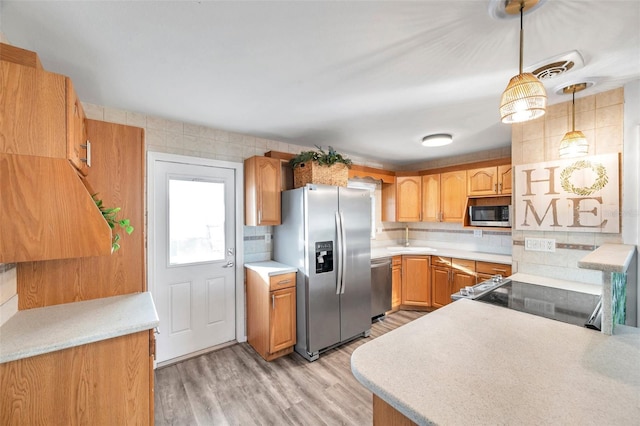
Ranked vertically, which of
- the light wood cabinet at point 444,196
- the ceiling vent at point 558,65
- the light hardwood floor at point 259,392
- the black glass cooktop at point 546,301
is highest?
the ceiling vent at point 558,65

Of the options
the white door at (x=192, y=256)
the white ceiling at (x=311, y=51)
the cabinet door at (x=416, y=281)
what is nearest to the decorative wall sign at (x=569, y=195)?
the white ceiling at (x=311, y=51)

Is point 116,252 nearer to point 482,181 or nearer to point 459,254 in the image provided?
point 459,254

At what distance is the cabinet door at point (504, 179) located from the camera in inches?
131

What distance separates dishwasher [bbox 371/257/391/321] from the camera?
3512 mm

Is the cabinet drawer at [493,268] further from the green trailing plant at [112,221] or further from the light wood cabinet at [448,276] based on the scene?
the green trailing plant at [112,221]

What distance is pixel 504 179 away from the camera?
3.36m

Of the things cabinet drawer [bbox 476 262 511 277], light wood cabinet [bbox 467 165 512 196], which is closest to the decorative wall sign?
cabinet drawer [bbox 476 262 511 277]

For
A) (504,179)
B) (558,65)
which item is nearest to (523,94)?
(558,65)

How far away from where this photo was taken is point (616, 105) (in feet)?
6.20

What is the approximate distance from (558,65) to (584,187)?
96 centimetres

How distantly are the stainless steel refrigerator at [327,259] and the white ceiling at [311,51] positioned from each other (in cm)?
94

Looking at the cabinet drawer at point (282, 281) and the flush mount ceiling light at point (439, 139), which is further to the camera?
the flush mount ceiling light at point (439, 139)

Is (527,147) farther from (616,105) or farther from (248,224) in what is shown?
Result: (248,224)

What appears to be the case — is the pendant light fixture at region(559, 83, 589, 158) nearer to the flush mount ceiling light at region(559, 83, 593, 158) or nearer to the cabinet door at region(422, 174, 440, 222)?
the flush mount ceiling light at region(559, 83, 593, 158)
